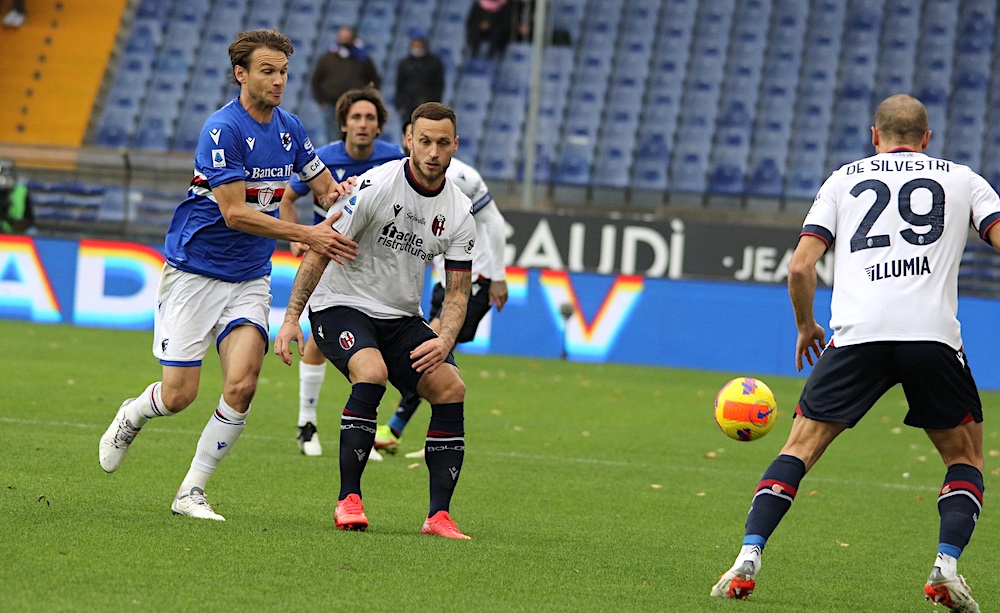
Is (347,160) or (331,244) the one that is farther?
(347,160)

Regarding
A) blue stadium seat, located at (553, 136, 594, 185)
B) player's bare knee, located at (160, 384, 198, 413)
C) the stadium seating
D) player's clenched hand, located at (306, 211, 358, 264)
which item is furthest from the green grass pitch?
the stadium seating

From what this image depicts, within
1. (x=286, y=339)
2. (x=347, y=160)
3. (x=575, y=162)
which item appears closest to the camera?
(x=286, y=339)

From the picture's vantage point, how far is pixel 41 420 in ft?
30.3

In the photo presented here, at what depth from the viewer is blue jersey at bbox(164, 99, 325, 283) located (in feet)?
20.0

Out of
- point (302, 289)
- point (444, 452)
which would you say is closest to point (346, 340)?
point (302, 289)

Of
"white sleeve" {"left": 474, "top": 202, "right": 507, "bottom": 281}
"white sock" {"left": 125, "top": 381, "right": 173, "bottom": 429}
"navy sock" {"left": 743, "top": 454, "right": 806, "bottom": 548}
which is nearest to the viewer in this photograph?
"navy sock" {"left": 743, "top": 454, "right": 806, "bottom": 548}

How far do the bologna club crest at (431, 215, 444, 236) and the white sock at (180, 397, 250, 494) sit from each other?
119 centimetres

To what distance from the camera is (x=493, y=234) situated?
31.4ft

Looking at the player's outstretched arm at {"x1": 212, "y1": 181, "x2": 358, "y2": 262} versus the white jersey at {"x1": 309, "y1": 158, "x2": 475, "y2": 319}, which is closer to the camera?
the player's outstretched arm at {"x1": 212, "y1": 181, "x2": 358, "y2": 262}

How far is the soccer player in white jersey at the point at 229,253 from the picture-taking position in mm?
6102

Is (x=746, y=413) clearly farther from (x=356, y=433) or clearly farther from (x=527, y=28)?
(x=527, y=28)

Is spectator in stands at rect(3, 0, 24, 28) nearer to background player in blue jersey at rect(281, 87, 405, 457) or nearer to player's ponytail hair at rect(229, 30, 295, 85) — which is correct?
background player in blue jersey at rect(281, 87, 405, 457)

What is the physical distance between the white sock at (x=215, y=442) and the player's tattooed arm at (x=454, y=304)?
991 mm

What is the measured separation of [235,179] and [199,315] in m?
0.70
